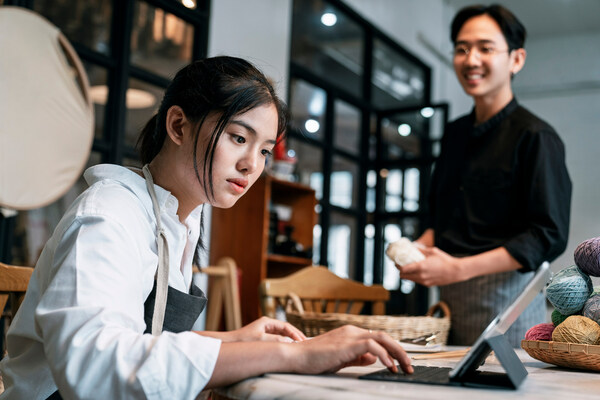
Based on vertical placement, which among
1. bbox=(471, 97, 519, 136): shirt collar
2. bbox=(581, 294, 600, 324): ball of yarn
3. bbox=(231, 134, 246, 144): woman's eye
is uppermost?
bbox=(471, 97, 519, 136): shirt collar

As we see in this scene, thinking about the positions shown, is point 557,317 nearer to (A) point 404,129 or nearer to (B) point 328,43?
(B) point 328,43

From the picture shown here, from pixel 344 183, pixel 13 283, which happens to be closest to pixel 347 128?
pixel 344 183

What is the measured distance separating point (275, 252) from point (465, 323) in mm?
2363

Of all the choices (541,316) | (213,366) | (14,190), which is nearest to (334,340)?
(213,366)

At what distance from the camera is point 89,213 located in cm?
84

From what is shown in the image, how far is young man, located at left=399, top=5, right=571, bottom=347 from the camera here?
5.92 ft

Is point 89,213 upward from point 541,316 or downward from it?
upward

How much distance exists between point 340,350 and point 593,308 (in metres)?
0.47

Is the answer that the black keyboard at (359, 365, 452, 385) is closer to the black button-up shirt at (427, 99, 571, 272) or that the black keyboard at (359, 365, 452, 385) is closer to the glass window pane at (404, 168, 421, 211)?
the black button-up shirt at (427, 99, 571, 272)

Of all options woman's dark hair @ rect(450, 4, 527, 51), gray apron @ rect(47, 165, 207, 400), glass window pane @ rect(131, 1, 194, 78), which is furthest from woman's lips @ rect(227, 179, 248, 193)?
glass window pane @ rect(131, 1, 194, 78)

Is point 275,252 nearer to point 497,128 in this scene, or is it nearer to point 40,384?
point 497,128

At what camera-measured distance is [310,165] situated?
207 inches

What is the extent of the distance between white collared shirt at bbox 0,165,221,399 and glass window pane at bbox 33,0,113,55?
107 inches

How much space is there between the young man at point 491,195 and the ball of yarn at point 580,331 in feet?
2.53
